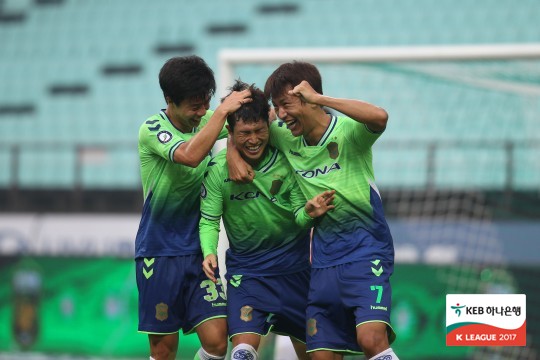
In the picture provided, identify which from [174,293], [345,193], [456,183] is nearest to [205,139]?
[345,193]

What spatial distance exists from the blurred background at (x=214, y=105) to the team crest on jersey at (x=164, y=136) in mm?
1682

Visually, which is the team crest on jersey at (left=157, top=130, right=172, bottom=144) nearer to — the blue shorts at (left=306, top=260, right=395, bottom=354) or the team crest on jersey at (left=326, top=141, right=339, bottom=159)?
the team crest on jersey at (left=326, top=141, right=339, bottom=159)

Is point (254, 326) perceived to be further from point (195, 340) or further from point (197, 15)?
point (197, 15)

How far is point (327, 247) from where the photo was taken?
436cm

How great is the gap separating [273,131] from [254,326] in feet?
3.06

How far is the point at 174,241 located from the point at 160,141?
1.67ft

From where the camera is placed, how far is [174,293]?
452 centimetres

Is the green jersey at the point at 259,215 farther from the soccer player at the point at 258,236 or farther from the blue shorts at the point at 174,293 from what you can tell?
the blue shorts at the point at 174,293

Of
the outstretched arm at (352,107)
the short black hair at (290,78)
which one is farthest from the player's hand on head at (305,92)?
the short black hair at (290,78)

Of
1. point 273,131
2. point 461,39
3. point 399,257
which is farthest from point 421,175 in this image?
point 273,131

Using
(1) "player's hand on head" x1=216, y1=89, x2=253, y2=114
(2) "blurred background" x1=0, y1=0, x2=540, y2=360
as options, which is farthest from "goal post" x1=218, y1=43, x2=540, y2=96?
(1) "player's hand on head" x1=216, y1=89, x2=253, y2=114

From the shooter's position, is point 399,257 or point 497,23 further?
point 497,23

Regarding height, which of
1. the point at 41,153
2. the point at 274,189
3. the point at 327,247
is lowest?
the point at 327,247

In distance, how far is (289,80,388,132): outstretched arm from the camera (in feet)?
13.2
